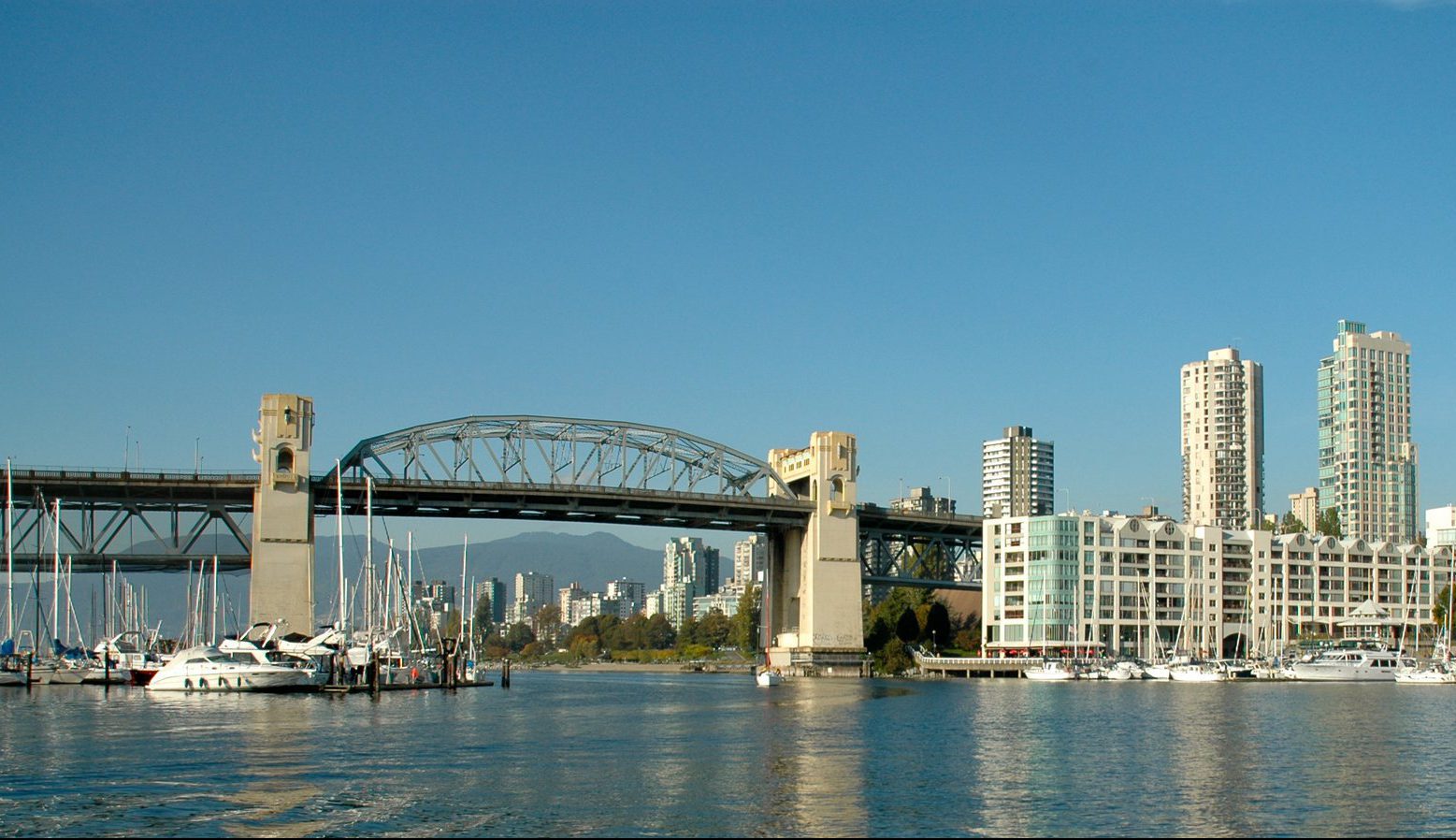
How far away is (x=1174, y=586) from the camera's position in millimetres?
157125

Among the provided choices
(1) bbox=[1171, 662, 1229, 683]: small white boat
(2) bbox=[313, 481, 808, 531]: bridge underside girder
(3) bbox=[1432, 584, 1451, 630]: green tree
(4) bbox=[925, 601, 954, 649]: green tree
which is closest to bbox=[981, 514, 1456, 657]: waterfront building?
(3) bbox=[1432, 584, 1451, 630]: green tree

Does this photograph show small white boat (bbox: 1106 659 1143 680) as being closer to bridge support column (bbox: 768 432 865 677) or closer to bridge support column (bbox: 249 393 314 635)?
bridge support column (bbox: 768 432 865 677)

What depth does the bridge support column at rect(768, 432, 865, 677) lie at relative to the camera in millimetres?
130375

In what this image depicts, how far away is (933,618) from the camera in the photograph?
558ft

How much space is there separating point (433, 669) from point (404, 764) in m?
55.9

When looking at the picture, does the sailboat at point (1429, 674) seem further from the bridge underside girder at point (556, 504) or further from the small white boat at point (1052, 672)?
the bridge underside girder at point (556, 504)

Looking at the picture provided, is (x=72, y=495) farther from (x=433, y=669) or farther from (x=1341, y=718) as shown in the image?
(x=1341, y=718)

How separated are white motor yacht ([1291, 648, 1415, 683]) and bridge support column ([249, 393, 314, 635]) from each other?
81390 mm

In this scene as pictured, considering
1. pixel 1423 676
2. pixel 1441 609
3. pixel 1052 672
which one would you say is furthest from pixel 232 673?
pixel 1441 609

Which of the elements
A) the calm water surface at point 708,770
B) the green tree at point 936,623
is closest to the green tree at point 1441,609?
the green tree at point 936,623

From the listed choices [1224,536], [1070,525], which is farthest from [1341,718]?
[1224,536]

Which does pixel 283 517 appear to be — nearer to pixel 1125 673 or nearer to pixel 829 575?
pixel 829 575

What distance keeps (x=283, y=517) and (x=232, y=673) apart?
26100 mm

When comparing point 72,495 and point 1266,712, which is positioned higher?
point 72,495
